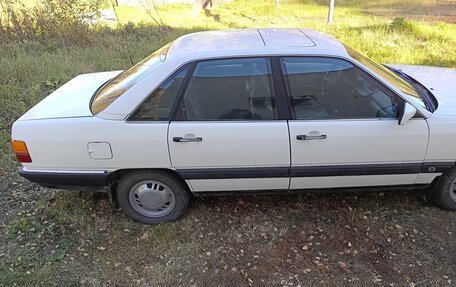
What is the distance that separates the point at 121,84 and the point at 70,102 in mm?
492

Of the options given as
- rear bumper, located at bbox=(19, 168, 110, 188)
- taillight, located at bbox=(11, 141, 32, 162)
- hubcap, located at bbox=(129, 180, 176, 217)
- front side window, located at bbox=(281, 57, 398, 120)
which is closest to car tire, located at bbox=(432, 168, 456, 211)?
front side window, located at bbox=(281, 57, 398, 120)

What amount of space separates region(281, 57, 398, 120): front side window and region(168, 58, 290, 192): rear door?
0.58 feet

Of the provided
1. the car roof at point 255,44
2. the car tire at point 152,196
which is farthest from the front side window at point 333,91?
the car tire at point 152,196

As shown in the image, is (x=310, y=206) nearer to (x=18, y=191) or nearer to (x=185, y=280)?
(x=185, y=280)

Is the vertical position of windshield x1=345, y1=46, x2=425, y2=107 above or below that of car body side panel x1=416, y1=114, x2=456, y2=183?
above

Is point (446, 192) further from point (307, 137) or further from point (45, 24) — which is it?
point (45, 24)

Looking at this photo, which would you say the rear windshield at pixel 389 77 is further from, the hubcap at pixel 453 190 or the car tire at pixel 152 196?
the car tire at pixel 152 196

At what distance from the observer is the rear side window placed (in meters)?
3.13

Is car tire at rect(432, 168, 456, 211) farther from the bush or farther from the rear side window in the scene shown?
the bush

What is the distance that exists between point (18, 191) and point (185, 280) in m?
2.09

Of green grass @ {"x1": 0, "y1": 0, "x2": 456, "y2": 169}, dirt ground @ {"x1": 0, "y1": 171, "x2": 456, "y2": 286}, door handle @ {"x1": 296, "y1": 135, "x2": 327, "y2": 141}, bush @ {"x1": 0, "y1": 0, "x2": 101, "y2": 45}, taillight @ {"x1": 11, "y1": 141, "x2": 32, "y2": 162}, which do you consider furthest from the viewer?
bush @ {"x1": 0, "y1": 0, "x2": 101, "y2": 45}

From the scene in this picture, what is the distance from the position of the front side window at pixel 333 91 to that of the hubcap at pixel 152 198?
125 cm

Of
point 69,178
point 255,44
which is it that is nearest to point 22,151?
point 69,178

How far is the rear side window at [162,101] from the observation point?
3.13m
